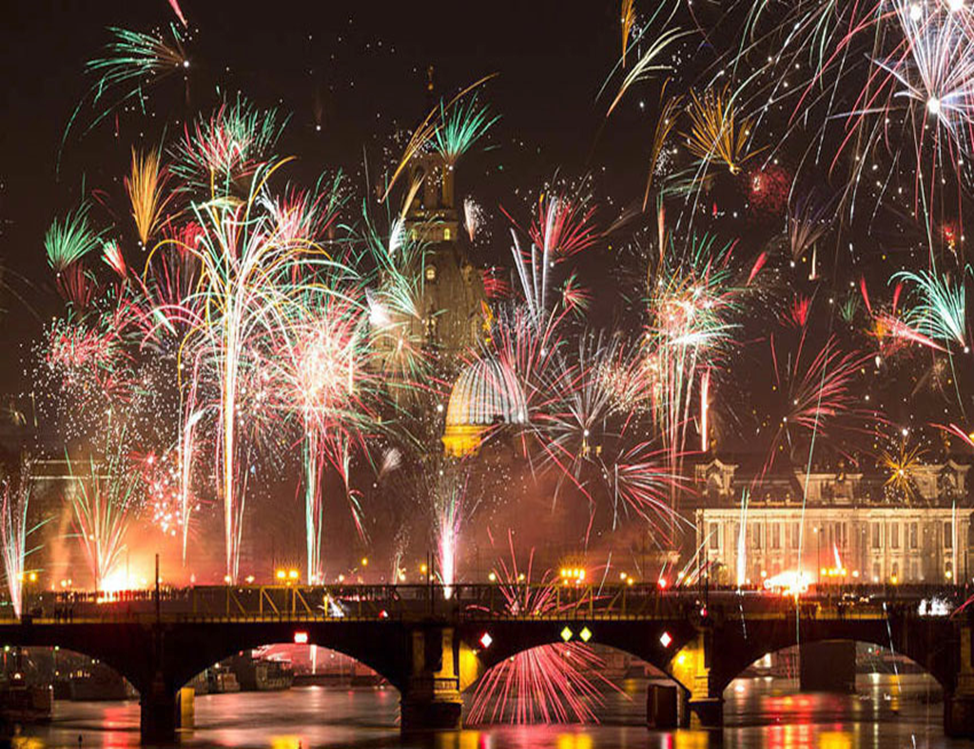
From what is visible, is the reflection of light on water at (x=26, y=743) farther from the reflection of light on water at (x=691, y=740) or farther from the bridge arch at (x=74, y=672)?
the reflection of light on water at (x=691, y=740)

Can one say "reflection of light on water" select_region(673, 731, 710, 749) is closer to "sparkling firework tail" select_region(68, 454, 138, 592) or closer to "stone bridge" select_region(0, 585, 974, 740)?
"stone bridge" select_region(0, 585, 974, 740)

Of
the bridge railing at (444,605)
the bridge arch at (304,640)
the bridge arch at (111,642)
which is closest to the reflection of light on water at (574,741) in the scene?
the bridge railing at (444,605)

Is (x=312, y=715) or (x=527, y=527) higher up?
(x=527, y=527)

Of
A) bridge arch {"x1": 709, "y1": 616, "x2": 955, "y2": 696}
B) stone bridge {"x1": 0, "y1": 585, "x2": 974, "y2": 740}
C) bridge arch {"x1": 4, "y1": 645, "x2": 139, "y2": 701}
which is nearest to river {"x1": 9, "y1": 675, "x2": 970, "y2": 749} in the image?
stone bridge {"x1": 0, "y1": 585, "x2": 974, "y2": 740}

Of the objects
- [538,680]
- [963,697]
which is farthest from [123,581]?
[963,697]

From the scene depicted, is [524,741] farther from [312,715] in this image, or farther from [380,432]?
[380,432]

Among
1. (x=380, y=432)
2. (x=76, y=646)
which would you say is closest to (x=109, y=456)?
(x=380, y=432)
